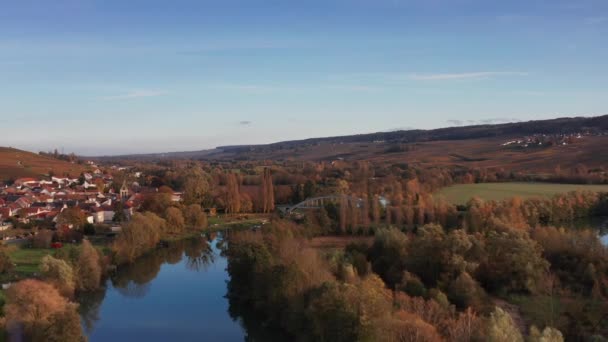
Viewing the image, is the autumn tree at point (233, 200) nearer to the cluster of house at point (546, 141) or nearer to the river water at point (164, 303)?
the river water at point (164, 303)

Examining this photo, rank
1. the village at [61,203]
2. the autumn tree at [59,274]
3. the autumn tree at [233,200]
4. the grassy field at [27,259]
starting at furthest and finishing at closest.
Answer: the autumn tree at [233,200] → the village at [61,203] → the grassy field at [27,259] → the autumn tree at [59,274]

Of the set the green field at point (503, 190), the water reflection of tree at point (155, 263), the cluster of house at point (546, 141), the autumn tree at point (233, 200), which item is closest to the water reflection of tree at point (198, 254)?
the water reflection of tree at point (155, 263)

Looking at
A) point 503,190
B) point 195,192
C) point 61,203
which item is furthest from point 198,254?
point 503,190

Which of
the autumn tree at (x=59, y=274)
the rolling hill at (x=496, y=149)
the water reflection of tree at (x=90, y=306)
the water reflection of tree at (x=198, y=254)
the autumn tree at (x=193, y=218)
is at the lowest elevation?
the water reflection of tree at (x=198, y=254)

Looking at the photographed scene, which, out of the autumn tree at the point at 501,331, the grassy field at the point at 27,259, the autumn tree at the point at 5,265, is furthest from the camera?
the grassy field at the point at 27,259

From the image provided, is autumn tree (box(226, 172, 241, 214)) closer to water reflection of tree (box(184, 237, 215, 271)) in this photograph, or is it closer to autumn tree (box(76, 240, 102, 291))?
water reflection of tree (box(184, 237, 215, 271))

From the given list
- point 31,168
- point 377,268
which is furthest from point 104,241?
point 31,168

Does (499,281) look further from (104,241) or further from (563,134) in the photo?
(563,134)
